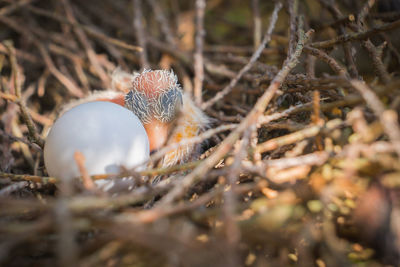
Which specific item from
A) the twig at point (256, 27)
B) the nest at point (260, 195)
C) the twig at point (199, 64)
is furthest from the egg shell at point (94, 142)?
the twig at point (256, 27)

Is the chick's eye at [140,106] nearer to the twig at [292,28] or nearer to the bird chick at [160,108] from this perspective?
the bird chick at [160,108]

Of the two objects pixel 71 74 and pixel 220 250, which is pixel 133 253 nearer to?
pixel 220 250

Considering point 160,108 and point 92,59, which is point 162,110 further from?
point 92,59

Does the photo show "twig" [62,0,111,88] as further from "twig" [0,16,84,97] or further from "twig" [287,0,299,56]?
"twig" [287,0,299,56]

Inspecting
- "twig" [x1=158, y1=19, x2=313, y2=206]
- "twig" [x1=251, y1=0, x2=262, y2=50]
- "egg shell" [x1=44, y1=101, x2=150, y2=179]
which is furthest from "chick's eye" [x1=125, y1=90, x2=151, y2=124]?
"twig" [x1=251, y1=0, x2=262, y2=50]

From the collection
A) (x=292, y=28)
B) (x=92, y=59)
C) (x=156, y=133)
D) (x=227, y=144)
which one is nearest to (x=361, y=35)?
(x=292, y=28)

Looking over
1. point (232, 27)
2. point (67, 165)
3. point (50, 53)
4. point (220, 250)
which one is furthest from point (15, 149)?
point (232, 27)
